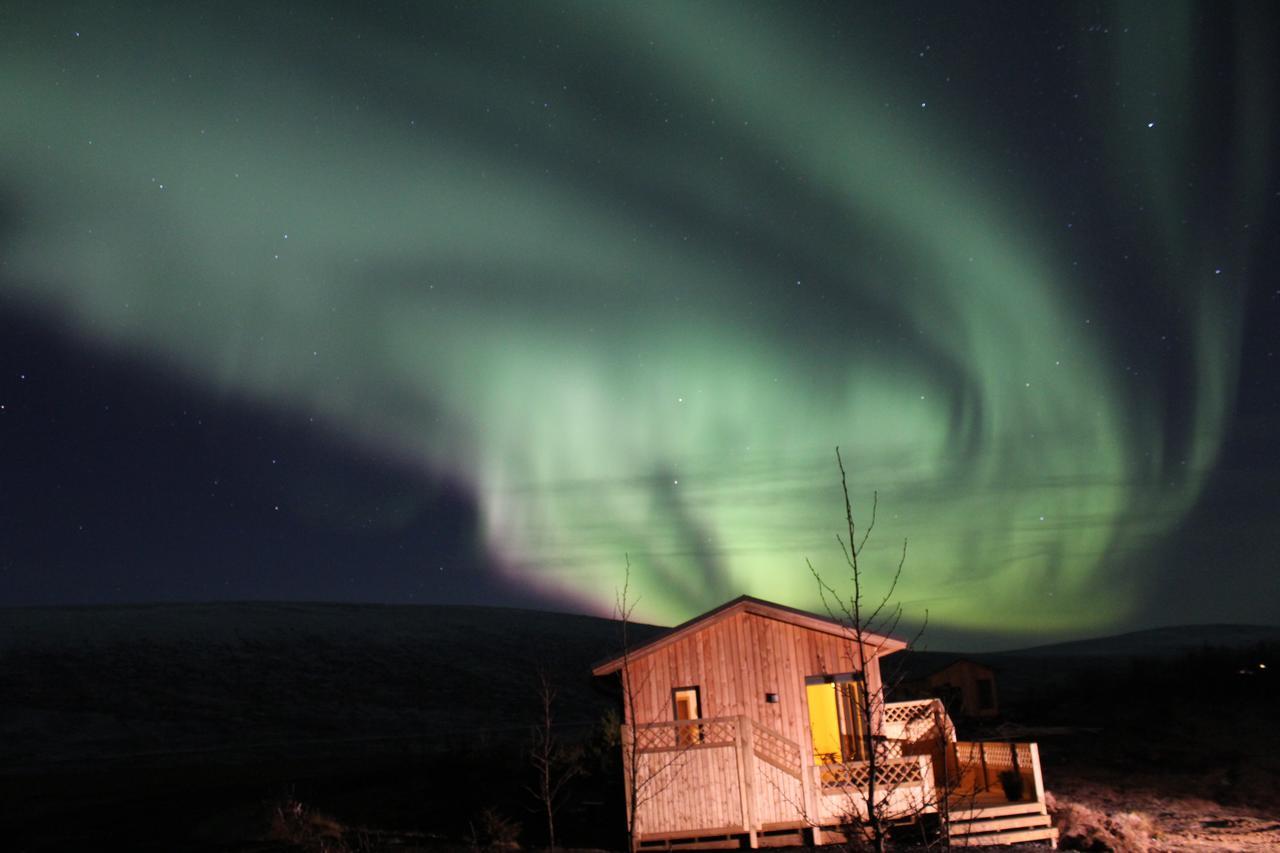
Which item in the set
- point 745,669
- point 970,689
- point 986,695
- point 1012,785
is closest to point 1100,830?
point 1012,785

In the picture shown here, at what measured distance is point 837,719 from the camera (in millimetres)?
25391

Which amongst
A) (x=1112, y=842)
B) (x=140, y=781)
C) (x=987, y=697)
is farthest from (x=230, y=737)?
(x=1112, y=842)

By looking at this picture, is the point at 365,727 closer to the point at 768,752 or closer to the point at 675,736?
the point at 675,736

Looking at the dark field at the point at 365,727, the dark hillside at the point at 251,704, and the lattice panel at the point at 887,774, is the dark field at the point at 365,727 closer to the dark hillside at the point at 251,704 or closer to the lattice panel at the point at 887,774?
the dark hillside at the point at 251,704

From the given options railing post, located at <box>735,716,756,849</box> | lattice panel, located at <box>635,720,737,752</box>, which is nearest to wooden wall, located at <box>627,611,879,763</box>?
lattice panel, located at <box>635,720,737,752</box>

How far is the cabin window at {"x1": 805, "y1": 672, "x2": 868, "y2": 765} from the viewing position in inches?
834

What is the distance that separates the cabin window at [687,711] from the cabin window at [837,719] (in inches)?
89.7

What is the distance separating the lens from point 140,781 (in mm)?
36156

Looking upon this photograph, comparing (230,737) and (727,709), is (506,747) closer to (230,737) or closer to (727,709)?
(230,737)

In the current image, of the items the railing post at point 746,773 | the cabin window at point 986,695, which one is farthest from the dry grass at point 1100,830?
the cabin window at point 986,695

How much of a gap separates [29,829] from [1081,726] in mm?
36695

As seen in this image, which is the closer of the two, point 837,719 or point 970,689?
point 837,719

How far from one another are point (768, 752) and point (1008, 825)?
455cm

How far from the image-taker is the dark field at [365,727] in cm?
2531
